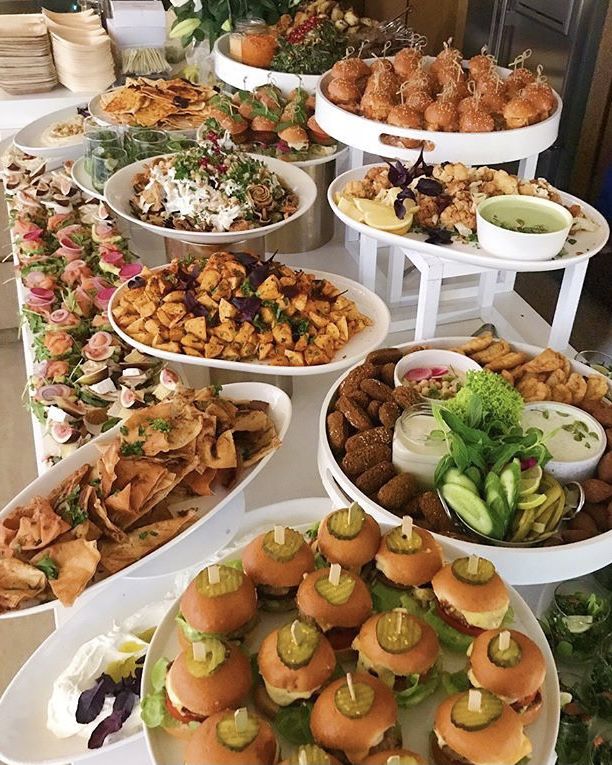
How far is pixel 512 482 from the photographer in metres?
0.98

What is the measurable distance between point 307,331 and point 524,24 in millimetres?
2421

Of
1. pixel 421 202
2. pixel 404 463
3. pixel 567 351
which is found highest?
pixel 421 202

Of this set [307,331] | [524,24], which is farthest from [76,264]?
[524,24]

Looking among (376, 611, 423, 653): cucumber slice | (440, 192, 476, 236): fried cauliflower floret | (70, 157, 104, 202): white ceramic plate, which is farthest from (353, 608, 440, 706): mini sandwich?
(70, 157, 104, 202): white ceramic plate

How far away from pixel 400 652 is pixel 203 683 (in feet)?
0.61

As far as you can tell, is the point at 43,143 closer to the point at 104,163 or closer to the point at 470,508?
the point at 104,163

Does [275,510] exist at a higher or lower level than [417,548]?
lower

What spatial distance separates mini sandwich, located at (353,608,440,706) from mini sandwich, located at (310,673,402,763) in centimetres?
4

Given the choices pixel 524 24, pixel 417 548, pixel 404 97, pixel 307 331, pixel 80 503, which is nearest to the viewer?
pixel 417 548

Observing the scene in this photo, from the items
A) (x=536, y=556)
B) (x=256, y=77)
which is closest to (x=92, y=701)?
(x=536, y=556)

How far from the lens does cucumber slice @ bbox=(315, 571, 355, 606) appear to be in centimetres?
77

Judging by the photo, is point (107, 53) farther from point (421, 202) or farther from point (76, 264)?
point (421, 202)

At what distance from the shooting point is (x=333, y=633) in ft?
2.56

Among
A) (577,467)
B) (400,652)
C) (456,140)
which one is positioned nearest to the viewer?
(400,652)
